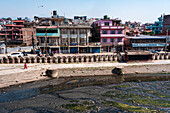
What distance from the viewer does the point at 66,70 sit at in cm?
3547

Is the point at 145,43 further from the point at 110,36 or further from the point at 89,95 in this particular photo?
the point at 89,95

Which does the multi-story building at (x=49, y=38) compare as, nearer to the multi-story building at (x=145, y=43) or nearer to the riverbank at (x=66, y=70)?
the riverbank at (x=66, y=70)

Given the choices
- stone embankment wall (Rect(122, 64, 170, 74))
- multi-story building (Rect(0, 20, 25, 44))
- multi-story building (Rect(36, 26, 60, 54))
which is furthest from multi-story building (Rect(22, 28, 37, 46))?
stone embankment wall (Rect(122, 64, 170, 74))

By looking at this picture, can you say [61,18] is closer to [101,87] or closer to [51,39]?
[51,39]

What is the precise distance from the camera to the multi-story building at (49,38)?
5291cm

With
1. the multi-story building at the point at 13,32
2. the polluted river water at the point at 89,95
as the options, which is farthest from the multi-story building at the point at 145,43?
the multi-story building at the point at 13,32

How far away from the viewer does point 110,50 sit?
56.8 m

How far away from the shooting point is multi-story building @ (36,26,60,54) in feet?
174

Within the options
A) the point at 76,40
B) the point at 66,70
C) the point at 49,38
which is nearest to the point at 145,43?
the point at 76,40

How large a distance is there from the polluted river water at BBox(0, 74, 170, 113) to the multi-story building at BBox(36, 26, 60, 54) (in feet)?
73.0

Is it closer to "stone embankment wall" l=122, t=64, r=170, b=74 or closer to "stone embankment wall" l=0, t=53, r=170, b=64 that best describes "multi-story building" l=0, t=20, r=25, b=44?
"stone embankment wall" l=0, t=53, r=170, b=64

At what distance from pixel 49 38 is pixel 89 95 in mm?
33320

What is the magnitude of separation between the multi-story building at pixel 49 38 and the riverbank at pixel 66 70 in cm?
1672

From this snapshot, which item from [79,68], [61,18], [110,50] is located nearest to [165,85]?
[79,68]
